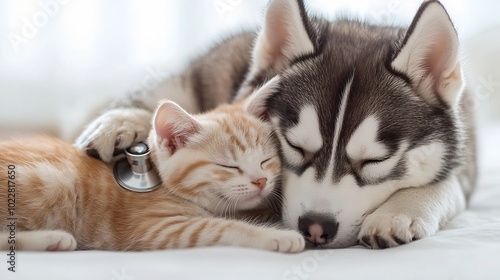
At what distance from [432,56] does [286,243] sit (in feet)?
2.19

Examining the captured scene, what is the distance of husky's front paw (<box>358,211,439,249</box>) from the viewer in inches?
56.0

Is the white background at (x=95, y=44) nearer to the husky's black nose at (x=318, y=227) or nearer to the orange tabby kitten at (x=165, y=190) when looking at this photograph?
the orange tabby kitten at (x=165, y=190)

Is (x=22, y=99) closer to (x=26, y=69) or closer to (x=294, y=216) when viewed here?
(x=26, y=69)

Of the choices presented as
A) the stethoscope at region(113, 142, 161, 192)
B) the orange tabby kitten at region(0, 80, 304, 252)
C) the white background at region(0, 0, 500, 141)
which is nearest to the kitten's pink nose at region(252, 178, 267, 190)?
the orange tabby kitten at region(0, 80, 304, 252)

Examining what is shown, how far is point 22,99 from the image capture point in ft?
7.77

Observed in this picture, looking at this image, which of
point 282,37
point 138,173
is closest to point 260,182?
point 138,173

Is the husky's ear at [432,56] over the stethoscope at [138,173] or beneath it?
over

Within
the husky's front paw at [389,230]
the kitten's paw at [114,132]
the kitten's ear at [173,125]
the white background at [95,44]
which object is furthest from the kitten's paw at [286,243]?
the white background at [95,44]

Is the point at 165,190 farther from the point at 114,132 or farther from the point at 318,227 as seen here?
the point at 318,227

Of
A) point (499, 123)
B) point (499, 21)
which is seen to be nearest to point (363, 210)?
point (499, 123)

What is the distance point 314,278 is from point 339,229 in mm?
248

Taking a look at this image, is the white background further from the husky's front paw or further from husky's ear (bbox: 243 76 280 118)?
the husky's front paw

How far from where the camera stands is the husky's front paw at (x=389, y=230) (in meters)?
1.42

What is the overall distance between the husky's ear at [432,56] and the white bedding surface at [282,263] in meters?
0.41
